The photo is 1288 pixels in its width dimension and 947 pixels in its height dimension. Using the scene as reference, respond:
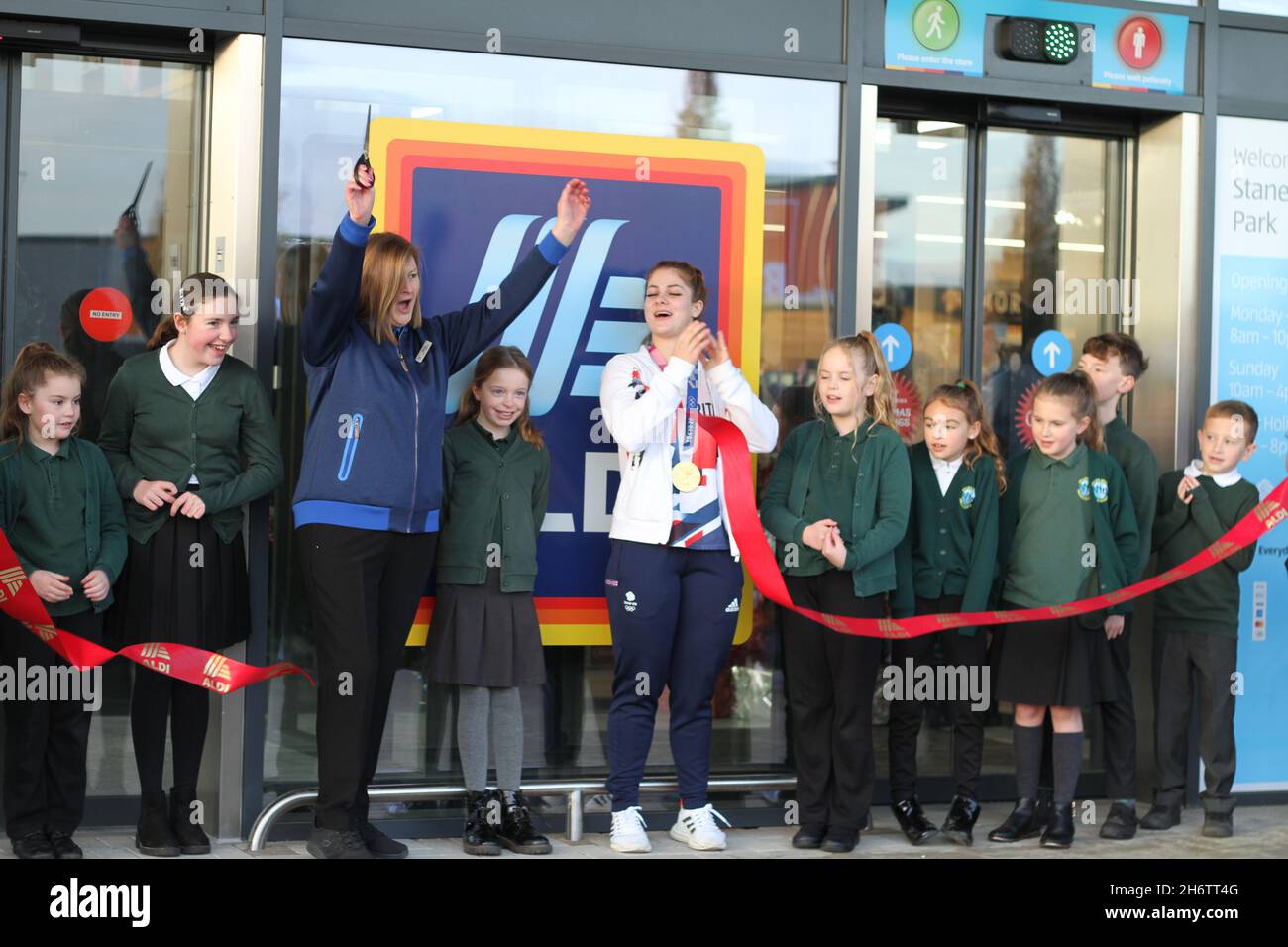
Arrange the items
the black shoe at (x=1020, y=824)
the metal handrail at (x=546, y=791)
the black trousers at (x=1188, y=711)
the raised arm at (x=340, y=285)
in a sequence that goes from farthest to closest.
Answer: the black trousers at (x=1188, y=711)
the black shoe at (x=1020, y=824)
the metal handrail at (x=546, y=791)
the raised arm at (x=340, y=285)

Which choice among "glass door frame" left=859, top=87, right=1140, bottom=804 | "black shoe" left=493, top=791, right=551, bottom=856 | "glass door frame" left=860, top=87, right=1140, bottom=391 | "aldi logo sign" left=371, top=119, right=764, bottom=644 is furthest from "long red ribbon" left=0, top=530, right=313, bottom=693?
"glass door frame" left=860, top=87, right=1140, bottom=391

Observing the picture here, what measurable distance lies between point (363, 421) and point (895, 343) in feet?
7.71

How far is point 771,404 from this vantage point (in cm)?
608

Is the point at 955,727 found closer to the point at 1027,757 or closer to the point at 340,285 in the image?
the point at 1027,757

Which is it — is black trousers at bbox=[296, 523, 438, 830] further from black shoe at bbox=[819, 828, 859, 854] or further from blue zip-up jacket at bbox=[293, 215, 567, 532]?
black shoe at bbox=[819, 828, 859, 854]

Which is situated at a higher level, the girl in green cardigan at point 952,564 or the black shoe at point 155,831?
the girl in green cardigan at point 952,564

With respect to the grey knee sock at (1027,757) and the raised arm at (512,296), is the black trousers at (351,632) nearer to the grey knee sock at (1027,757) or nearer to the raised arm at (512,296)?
the raised arm at (512,296)

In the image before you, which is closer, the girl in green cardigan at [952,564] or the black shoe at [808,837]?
the black shoe at [808,837]

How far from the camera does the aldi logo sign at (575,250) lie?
566 cm

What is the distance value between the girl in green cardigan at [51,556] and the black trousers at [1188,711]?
151 inches

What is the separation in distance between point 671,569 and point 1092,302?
2.47 m

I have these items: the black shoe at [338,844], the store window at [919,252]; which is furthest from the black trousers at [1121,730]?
the black shoe at [338,844]

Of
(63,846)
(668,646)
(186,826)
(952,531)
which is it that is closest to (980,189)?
(952,531)

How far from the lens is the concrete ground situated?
17.3 ft
